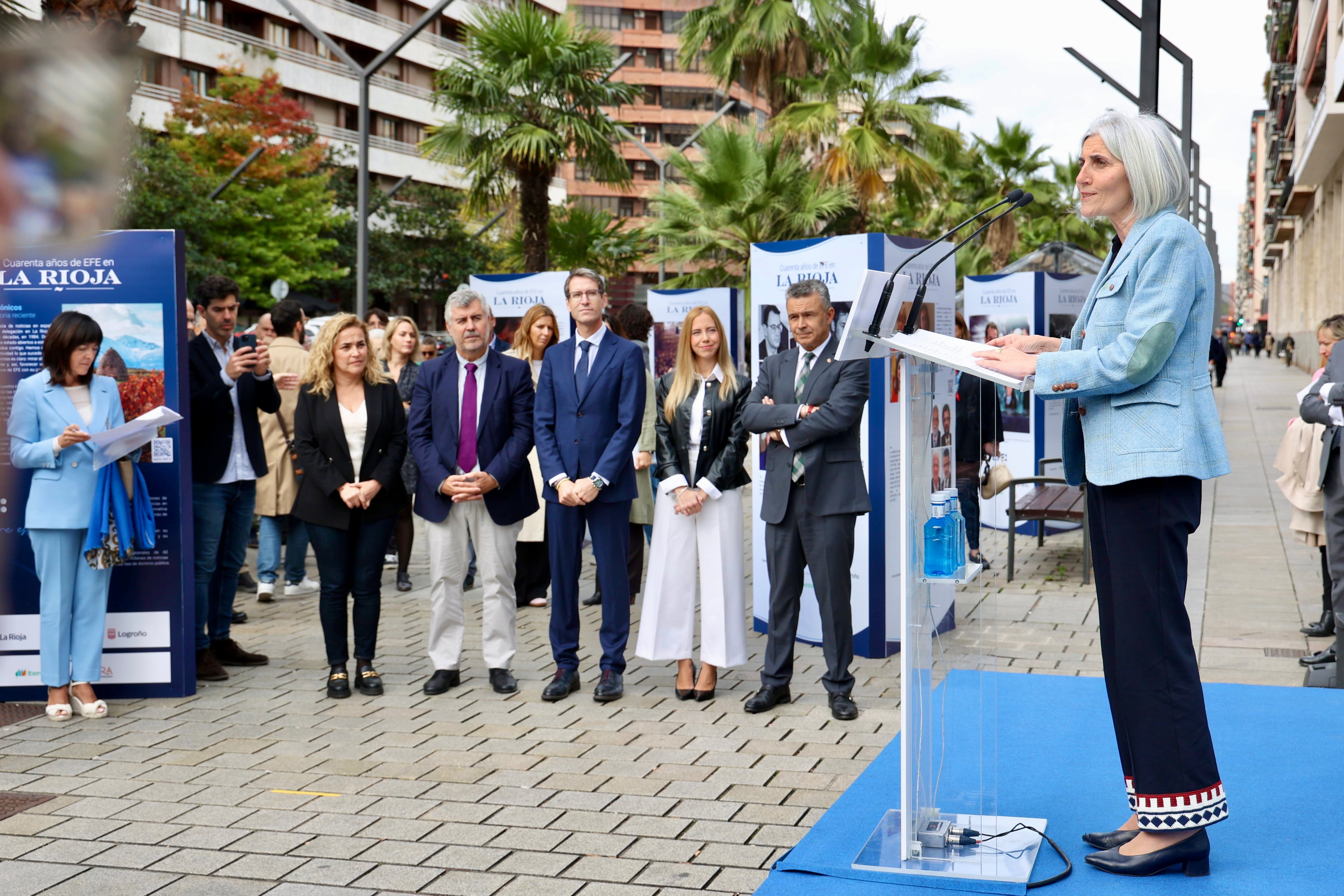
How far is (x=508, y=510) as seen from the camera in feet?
22.1

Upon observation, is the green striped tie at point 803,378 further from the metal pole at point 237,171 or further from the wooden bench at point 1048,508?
the metal pole at point 237,171

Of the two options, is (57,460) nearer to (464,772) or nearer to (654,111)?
(464,772)

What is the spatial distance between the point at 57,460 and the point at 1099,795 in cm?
475

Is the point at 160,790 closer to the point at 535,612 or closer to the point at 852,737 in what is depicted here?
the point at 852,737

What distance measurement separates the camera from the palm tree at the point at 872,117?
22766 millimetres

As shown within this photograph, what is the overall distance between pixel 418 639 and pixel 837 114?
18.0 m

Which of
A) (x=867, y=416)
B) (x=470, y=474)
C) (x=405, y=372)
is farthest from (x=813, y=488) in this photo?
(x=405, y=372)

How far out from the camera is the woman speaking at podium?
3.60 metres

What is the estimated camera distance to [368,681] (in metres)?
6.61

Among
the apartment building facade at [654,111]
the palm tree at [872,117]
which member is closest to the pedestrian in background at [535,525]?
the palm tree at [872,117]

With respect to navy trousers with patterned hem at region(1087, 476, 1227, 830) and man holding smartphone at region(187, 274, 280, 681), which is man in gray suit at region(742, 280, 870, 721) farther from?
man holding smartphone at region(187, 274, 280, 681)

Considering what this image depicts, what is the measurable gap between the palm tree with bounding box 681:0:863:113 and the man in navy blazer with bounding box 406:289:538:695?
64.1 ft

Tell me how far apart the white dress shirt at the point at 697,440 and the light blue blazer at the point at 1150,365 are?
2.95 m

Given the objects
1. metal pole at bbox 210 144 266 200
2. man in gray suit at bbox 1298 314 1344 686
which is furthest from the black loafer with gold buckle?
metal pole at bbox 210 144 266 200
